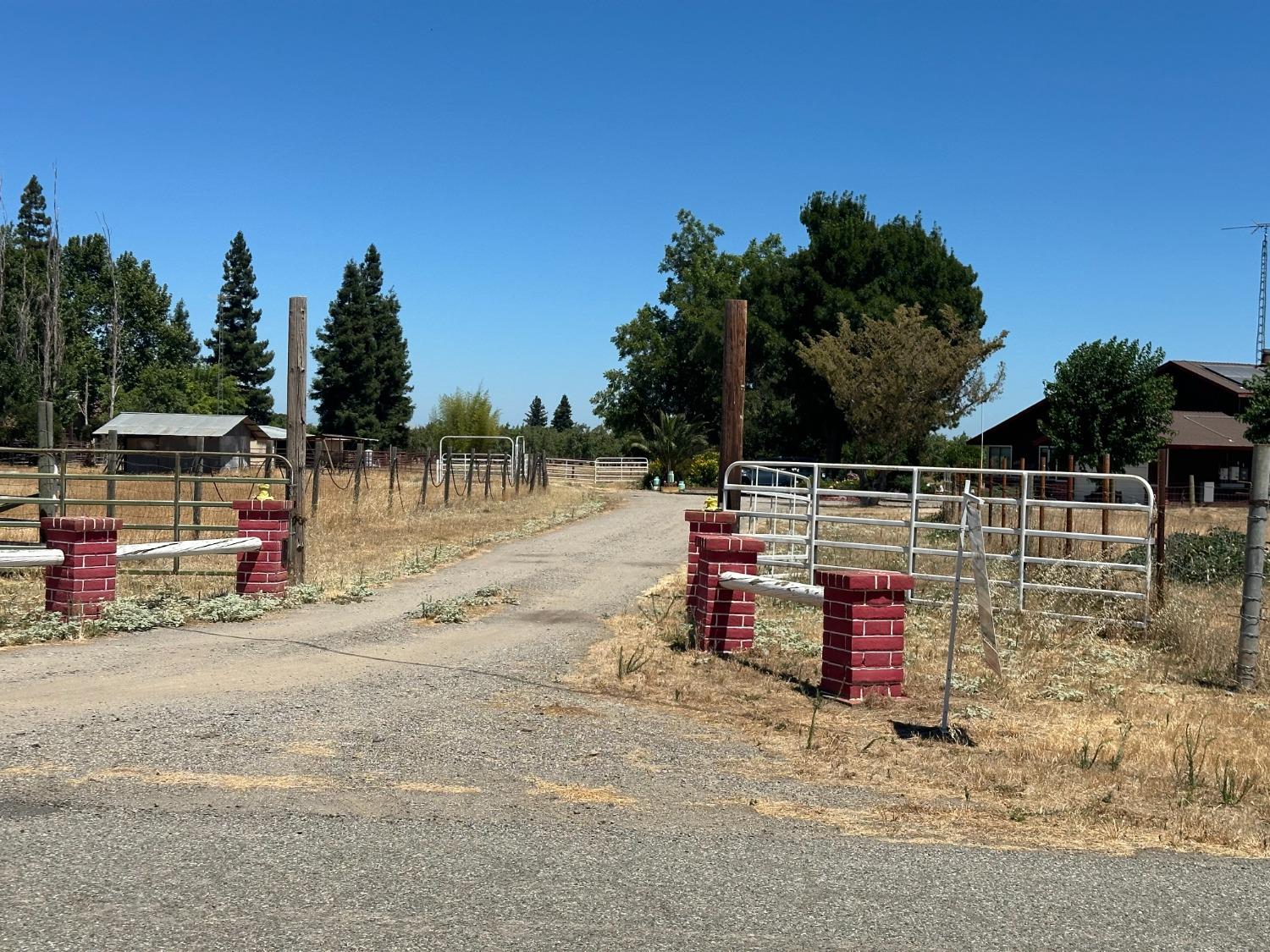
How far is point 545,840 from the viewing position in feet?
15.9

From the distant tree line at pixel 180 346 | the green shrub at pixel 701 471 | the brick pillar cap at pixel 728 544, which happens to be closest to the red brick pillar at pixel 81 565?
the brick pillar cap at pixel 728 544

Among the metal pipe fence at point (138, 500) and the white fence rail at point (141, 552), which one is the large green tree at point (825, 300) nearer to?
the metal pipe fence at point (138, 500)

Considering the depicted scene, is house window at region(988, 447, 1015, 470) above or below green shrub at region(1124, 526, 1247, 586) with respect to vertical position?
above

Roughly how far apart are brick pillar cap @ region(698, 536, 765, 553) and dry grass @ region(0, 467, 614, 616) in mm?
4913

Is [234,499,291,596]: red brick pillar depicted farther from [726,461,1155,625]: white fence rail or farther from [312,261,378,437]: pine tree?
[312,261,378,437]: pine tree

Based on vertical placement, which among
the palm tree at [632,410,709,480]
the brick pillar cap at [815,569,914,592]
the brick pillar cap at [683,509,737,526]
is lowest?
the brick pillar cap at [815,569,914,592]

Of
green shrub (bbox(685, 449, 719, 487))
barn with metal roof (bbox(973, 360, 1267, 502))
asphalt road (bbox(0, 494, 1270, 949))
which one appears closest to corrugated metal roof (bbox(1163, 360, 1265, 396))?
barn with metal roof (bbox(973, 360, 1267, 502))

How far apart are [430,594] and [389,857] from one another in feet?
28.6

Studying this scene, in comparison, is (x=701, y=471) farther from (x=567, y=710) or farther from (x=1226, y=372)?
(x=567, y=710)

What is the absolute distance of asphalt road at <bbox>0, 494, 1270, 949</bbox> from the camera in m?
3.90

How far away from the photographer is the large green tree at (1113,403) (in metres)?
41.5

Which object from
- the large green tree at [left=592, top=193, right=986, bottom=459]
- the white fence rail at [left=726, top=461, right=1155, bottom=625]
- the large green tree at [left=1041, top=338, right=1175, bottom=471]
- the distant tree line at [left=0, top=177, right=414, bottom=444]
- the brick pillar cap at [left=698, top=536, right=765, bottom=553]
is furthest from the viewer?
the distant tree line at [left=0, top=177, right=414, bottom=444]

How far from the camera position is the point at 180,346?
3295 inches

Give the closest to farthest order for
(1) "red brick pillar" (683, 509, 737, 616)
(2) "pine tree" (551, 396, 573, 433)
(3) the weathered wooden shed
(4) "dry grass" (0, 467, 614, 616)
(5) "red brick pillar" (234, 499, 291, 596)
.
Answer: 1. (1) "red brick pillar" (683, 509, 737, 616)
2. (5) "red brick pillar" (234, 499, 291, 596)
3. (4) "dry grass" (0, 467, 614, 616)
4. (3) the weathered wooden shed
5. (2) "pine tree" (551, 396, 573, 433)
